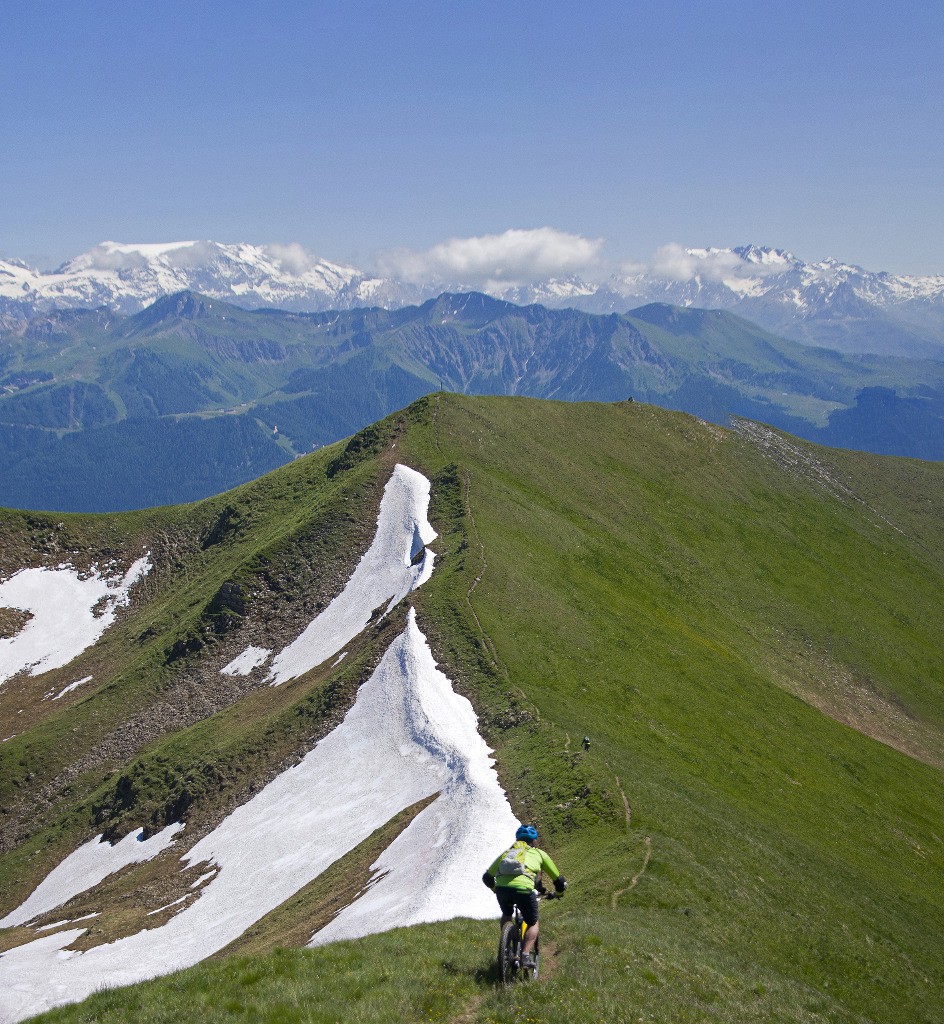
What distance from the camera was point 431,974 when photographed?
17250 millimetres

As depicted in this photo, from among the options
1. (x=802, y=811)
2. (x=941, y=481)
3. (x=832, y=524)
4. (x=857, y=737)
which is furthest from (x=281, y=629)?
(x=941, y=481)

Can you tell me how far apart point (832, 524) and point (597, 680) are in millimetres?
86700

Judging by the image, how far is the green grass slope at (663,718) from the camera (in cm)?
1862

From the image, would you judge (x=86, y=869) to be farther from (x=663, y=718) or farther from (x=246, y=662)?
(x=663, y=718)

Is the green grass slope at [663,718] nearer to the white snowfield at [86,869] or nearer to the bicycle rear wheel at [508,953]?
the bicycle rear wheel at [508,953]

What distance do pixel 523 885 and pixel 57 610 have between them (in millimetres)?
104415

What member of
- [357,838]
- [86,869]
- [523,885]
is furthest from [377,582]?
[523,885]

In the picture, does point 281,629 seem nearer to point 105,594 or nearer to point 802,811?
point 105,594

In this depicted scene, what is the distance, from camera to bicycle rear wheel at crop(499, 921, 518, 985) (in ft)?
55.1

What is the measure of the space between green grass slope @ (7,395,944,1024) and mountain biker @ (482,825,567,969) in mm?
1194

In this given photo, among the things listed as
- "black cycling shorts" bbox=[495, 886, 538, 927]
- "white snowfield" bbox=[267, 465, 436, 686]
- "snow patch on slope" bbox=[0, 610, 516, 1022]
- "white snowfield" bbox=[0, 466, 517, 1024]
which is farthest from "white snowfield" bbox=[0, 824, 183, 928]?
"black cycling shorts" bbox=[495, 886, 538, 927]

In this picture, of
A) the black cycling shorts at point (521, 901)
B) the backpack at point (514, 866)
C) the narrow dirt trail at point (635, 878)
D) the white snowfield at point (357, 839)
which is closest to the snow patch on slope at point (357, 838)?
the white snowfield at point (357, 839)

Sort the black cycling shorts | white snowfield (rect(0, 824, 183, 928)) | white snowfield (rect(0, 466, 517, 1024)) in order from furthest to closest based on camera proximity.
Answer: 1. white snowfield (rect(0, 824, 183, 928))
2. white snowfield (rect(0, 466, 517, 1024))
3. the black cycling shorts

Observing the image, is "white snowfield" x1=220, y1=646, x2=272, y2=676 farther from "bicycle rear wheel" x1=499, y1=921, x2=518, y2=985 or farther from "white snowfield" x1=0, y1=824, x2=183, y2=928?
"bicycle rear wheel" x1=499, y1=921, x2=518, y2=985
